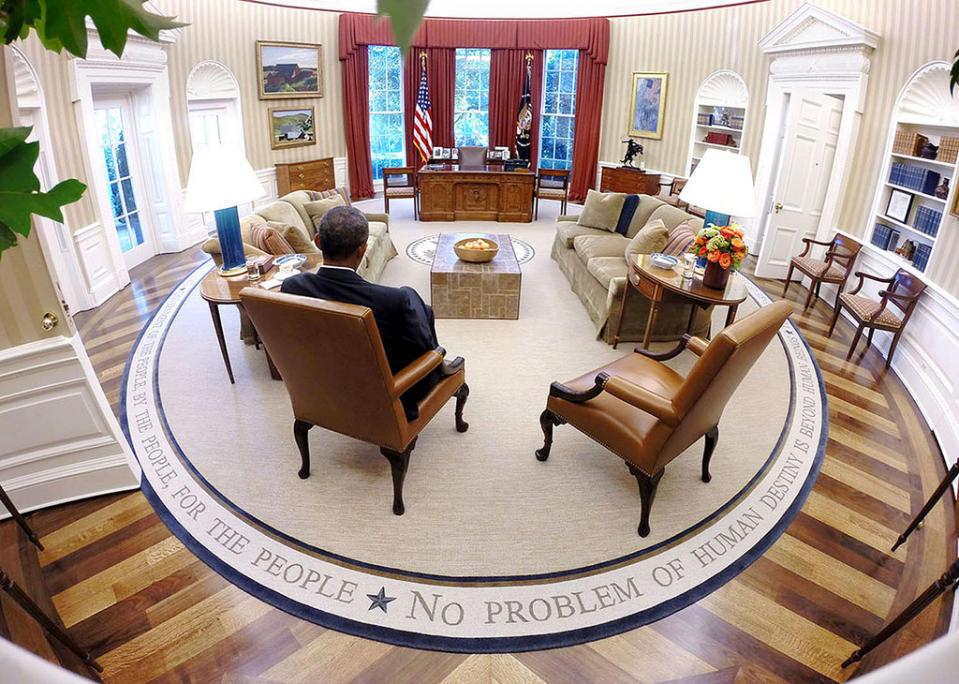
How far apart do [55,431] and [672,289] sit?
12.7ft

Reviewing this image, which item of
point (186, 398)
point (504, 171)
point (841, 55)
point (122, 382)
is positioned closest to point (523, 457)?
point (186, 398)

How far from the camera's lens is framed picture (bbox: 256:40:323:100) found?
841cm

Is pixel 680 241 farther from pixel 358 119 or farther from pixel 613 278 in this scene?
pixel 358 119

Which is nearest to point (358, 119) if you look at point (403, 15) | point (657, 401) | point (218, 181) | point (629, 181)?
point (629, 181)

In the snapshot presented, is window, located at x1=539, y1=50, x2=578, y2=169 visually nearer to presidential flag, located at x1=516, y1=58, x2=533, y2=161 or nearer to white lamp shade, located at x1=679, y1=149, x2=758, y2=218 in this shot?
presidential flag, located at x1=516, y1=58, x2=533, y2=161

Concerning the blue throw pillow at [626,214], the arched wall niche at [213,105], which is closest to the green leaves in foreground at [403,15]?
the blue throw pillow at [626,214]

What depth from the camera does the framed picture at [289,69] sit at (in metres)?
8.41

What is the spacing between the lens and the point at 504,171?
8.91 m

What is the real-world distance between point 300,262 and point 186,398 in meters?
1.31

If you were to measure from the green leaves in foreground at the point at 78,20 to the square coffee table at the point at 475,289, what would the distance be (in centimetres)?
469

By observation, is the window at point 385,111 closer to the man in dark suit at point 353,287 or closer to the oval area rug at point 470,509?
the oval area rug at point 470,509

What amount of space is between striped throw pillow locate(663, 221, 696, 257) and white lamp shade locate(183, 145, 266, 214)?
3.42 meters

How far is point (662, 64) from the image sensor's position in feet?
28.7

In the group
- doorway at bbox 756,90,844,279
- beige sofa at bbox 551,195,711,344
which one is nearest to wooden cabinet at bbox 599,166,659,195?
doorway at bbox 756,90,844,279
